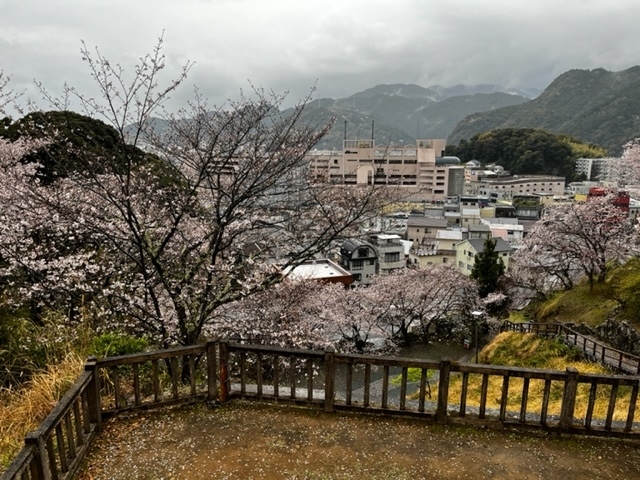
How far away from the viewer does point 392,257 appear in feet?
130

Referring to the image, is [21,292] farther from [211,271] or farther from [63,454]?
[63,454]

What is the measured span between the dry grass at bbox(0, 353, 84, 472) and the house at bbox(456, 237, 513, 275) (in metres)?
36.6

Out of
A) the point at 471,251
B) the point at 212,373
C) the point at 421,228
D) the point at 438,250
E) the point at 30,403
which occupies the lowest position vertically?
the point at 438,250

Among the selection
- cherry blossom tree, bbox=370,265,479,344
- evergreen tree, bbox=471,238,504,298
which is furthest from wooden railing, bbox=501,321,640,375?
evergreen tree, bbox=471,238,504,298

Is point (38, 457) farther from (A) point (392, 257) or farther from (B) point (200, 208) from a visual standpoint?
(A) point (392, 257)

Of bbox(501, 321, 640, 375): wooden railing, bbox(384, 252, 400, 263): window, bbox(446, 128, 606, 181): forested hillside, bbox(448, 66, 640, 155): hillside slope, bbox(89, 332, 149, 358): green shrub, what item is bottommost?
bbox(384, 252, 400, 263): window

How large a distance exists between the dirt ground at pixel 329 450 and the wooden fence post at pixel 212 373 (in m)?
0.22

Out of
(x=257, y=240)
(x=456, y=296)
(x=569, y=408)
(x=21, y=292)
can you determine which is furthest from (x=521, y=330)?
→ (x=21, y=292)

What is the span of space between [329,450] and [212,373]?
1.70 m

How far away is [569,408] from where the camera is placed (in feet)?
14.9

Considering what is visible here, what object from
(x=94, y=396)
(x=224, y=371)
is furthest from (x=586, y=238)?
(x=94, y=396)

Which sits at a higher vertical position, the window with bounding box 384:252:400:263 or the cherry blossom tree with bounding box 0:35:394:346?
the cherry blossom tree with bounding box 0:35:394:346

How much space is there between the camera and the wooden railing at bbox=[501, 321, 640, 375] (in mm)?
12180

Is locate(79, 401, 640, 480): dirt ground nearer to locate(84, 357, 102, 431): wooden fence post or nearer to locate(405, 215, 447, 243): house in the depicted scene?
locate(84, 357, 102, 431): wooden fence post
